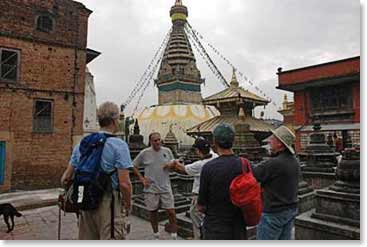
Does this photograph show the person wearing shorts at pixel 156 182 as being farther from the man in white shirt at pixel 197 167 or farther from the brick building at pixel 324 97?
the brick building at pixel 324 97

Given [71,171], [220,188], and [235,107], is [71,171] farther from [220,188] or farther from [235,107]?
[235,107]

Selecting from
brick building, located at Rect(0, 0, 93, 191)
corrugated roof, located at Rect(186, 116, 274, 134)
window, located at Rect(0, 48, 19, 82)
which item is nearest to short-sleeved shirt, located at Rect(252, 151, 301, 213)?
A: brick building, located at Rect(0, 0, 93, 191)

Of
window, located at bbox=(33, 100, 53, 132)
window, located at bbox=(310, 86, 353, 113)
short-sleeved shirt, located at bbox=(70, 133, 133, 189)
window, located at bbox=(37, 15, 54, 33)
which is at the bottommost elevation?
short-sleeved shirt, located at bbox=(70, 133, 133, 189)

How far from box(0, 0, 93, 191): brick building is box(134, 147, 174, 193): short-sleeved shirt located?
5120 millimetres

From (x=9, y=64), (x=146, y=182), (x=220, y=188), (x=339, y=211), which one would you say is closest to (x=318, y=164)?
(x=339, y=211)

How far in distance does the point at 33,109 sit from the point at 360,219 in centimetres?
686

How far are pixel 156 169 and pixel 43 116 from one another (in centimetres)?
550

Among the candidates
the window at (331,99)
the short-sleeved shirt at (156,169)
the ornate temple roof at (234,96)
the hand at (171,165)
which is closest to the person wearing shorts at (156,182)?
the short-sleeved shirt at (156,169)

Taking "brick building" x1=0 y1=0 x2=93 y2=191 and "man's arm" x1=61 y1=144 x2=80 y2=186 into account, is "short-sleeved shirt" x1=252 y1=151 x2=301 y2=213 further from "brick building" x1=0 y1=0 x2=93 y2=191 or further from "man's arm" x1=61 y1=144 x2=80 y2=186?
"brick building" x1=0 y1=0 x2=93 y2=191

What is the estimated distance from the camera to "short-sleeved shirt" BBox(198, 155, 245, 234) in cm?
150

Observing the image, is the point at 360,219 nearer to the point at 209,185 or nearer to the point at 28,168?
the point at 209,185

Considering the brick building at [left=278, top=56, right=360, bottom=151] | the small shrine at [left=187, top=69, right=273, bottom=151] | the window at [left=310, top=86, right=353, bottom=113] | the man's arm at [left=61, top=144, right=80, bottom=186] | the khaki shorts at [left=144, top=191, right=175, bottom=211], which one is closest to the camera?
the man's arm at [left=61, top=144, right=80, bottom=186]

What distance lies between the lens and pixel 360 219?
2.39 meters

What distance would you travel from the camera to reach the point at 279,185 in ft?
6.07
